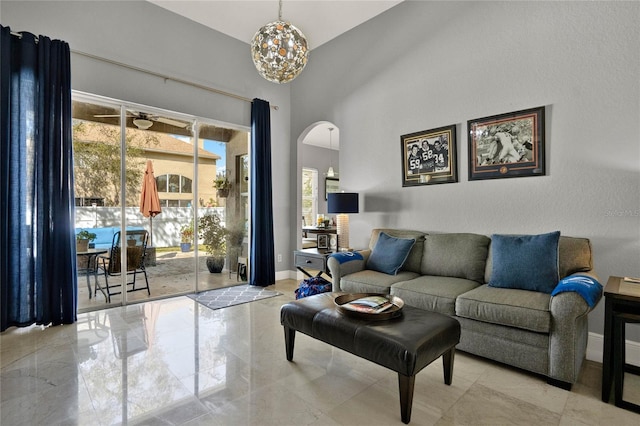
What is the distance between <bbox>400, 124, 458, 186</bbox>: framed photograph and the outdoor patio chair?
3.38 m

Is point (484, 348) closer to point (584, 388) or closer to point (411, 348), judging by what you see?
point (584, 388)

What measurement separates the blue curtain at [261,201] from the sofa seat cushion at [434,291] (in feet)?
8.20

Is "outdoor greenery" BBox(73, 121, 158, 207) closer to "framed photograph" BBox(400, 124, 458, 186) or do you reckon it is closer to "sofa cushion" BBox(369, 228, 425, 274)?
"sofa cushion" BBox(369, 228, 425, 274)

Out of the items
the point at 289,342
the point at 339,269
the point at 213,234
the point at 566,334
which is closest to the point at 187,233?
the point at 213,234

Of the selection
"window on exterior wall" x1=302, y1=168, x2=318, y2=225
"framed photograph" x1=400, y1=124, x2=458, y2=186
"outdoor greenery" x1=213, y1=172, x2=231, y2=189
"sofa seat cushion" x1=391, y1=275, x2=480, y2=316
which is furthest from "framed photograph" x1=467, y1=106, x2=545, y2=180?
"window on exterior wall" x1=302, y1=168, x2=318, y2=225

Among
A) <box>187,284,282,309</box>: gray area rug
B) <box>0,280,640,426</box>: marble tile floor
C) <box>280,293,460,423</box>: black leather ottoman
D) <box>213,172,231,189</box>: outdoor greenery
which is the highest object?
<box>213,172,231,189</box>: outdoor greenery

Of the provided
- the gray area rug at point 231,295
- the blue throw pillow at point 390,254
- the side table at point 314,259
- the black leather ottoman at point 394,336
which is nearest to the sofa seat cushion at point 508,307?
the black leather ottoman at point 394,336

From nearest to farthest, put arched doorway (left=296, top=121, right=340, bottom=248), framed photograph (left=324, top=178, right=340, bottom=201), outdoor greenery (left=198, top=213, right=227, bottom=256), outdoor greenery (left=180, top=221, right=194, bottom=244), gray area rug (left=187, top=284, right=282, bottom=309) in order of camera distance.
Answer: gray area rug (left=187, top=284, right=282, bottom=309) < outdoor greenery (left=180, top=221, right=194, bottom=244) < outdoor greenery (left=198, top=213, right=227, bottom=256) < arched doorway (left=296, top=121, right=340, bottom=248) < framed photograph (left=324, top=178, right=340, bottom=201)

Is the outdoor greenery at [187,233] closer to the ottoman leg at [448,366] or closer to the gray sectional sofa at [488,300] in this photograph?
the gray sectional sofa at [488,300]

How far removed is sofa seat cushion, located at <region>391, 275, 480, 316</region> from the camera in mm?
2547

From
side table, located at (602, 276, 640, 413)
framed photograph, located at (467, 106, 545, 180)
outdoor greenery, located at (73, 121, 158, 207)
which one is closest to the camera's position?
side table, located at (602, 276, 640, 413)

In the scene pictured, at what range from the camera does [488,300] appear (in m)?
2.33

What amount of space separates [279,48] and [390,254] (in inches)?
86.7

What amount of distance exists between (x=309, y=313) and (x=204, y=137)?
132 inches
